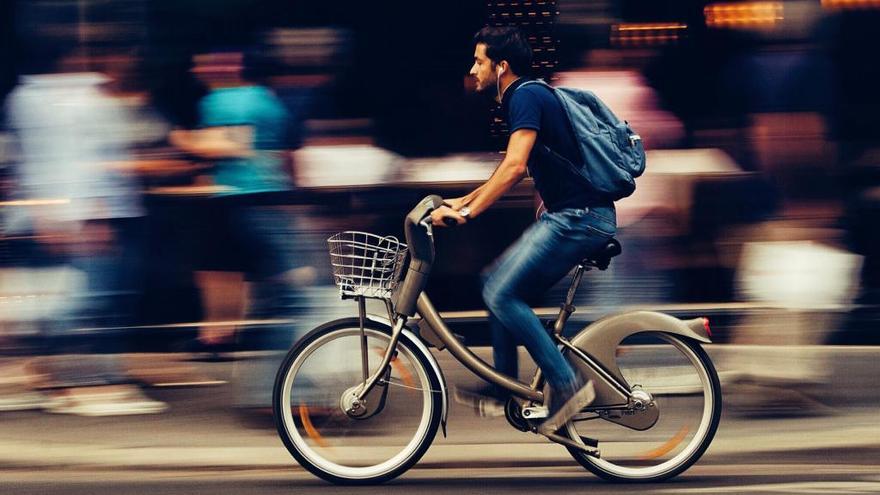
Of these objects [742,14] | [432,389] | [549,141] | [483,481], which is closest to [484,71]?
[549,141]

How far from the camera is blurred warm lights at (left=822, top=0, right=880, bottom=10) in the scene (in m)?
8.46

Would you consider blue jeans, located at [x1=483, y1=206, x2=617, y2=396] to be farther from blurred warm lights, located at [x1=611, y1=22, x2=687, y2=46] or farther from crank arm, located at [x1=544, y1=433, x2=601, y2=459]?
blurred warm lights, located at [x1=611, y1=22, x2=687, y2=46]

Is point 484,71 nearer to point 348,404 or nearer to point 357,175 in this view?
point 348,404

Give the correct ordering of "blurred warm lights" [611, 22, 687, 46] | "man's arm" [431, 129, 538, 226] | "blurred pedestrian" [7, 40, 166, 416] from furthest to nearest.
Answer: "blurred warm lights" [611, 22, 687, 46], "blurred pedestrian" [7, 40, 166, 416], "man's arm" [431, 129, 538, 226]

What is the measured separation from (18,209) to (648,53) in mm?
3595

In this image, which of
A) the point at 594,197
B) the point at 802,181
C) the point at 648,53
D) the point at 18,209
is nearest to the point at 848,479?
the point at 594,197

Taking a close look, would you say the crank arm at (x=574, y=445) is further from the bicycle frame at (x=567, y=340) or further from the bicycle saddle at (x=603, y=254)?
the bicycle saddle at (x=603, y=254)

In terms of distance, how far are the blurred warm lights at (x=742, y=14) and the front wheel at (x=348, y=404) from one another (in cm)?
333

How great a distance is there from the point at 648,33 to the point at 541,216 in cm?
335

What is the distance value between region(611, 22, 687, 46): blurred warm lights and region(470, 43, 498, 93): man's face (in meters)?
2.74

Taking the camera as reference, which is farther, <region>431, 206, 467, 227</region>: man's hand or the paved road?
the paved road

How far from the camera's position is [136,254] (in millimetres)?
7715

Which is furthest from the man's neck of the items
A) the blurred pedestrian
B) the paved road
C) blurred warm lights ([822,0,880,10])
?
blurred warm lights ([822,0,880,10])

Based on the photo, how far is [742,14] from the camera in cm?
836
